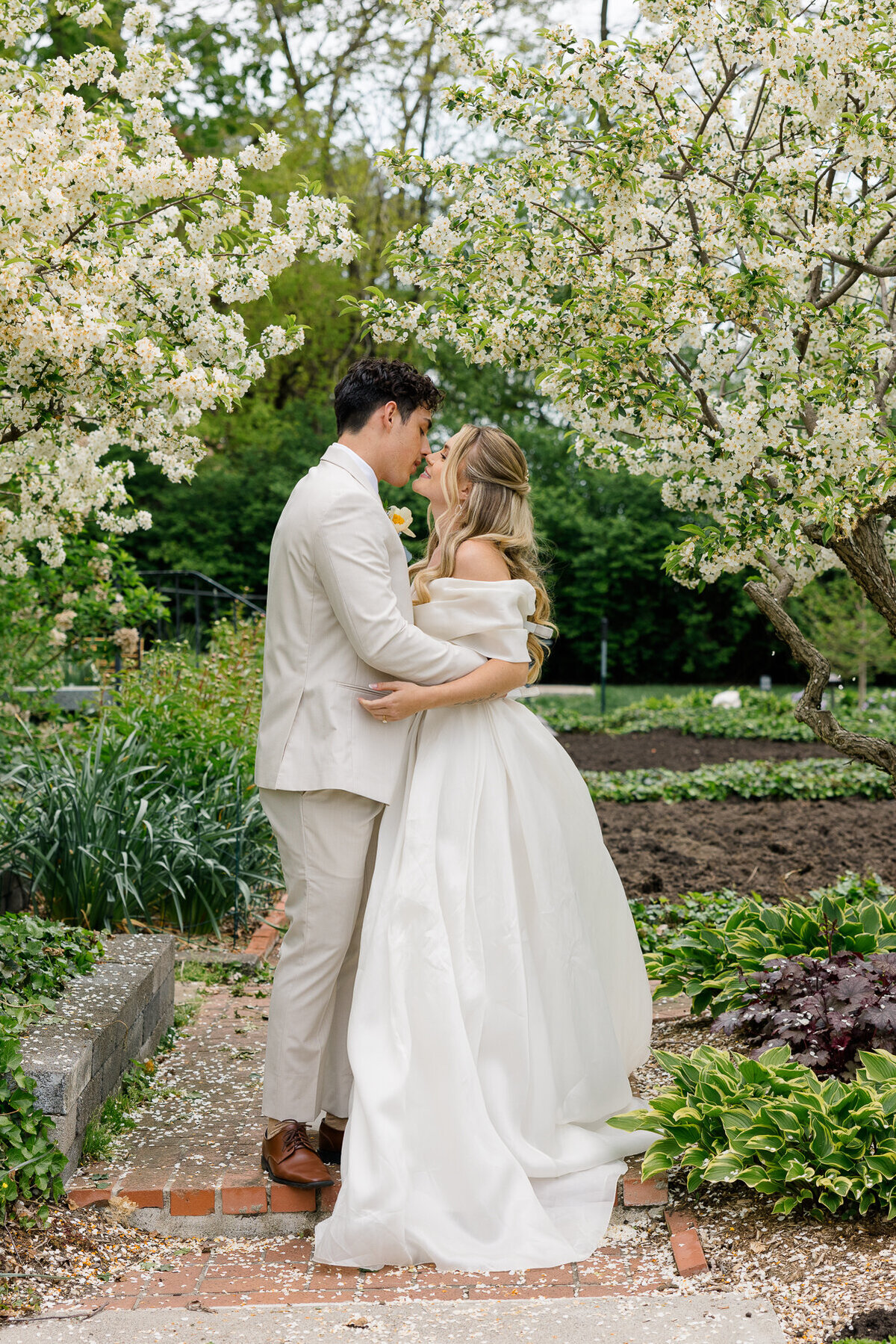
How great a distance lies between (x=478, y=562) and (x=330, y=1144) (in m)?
1.55

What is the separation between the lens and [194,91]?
12.3 metres

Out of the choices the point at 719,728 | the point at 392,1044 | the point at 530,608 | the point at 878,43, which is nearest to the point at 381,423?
the point at 530,608

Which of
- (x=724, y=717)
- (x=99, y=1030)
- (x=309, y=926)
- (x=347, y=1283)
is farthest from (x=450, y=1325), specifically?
(x=724, y=717)

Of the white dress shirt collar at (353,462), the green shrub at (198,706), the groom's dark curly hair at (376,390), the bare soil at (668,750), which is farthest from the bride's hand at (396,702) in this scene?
the bare soil at (668,750)

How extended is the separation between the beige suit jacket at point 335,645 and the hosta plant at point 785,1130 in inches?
40.3

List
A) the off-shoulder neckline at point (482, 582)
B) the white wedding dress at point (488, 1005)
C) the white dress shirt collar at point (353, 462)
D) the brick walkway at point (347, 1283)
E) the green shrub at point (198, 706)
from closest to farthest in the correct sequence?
the brick walkway at point (347, 1283), the white wedding dress at point (488, 1005), the white dress shirt collar at point (353, 462), the off-shoulder neckline at point (482, 582), the green shrub at point (198, 706)

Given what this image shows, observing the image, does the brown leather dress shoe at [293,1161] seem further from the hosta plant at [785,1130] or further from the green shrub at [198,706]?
the green shrub at [198,706]

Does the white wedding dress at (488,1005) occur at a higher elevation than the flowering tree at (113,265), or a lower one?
lower

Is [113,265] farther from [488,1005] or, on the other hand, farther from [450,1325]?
[450,1325]

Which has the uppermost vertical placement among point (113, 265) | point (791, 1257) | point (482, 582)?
point (113, 265)

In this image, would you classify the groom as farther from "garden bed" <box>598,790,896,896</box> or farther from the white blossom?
"garden bed" <box>598,790,896,896</box>

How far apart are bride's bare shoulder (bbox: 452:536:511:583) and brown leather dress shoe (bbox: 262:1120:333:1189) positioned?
1420 mm

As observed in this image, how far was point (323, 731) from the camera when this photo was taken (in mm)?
2830

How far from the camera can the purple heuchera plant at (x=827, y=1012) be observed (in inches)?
116
